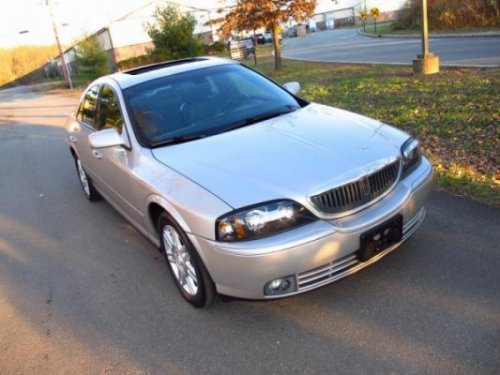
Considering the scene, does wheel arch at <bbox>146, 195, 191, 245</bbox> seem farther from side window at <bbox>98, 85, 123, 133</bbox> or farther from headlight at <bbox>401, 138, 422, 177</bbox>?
headlight at <bbox>401, 138, 422, 177</bbox>

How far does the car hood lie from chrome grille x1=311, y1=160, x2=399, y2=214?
0.04 metres

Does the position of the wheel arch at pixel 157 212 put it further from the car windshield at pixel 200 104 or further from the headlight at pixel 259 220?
the car windshield at pixel 200 104

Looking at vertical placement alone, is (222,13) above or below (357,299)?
above

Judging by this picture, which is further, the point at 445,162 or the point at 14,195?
the point at 14,195

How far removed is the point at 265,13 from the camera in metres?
17.1

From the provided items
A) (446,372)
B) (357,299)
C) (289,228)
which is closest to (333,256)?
(289,228)

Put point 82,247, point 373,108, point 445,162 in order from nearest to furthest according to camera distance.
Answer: point 82,247 → point 445,162 → point 373,108

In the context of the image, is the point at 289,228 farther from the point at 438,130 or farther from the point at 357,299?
the point at 438,130

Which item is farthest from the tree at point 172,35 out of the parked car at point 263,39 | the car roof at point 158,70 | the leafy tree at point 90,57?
the parked car at point 263,39

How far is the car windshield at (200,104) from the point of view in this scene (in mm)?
3990

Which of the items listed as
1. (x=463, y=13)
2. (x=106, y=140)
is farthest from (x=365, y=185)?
(x=463, y=13)

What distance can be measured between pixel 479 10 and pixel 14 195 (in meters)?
26.5

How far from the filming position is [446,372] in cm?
259

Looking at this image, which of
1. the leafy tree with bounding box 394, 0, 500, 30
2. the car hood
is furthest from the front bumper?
the leafy tree with bounding box 394, 0, 500, 30
